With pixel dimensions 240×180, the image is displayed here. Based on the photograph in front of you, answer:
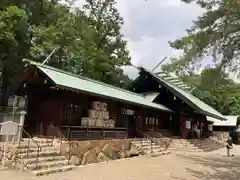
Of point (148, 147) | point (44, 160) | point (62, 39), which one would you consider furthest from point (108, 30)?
point (44, 160)

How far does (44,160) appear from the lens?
35.2 ft

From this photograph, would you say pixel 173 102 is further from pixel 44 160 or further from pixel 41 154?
pixel 44 160

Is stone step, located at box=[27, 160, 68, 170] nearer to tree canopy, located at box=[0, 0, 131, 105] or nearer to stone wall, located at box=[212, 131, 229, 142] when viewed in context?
tree canopy, located at box=[0, 0, 131, 105]

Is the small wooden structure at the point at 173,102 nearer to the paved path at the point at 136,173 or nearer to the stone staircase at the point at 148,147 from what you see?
the stone staircase at the point at 148,147

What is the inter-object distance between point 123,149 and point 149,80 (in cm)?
1321

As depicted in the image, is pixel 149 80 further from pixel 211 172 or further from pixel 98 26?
pixel 211 172

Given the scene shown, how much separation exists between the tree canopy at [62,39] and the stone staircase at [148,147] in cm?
1070

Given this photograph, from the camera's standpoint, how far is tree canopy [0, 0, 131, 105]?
21.3 metres

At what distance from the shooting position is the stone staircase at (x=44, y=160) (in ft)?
32.1

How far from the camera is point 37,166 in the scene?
995 cm

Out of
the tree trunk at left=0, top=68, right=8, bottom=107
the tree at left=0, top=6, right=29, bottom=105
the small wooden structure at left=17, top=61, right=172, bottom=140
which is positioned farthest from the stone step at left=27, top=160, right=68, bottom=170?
the tree trunk at left=0, top=68, right=8, bottom=107

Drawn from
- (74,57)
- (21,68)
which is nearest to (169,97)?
(74,57)

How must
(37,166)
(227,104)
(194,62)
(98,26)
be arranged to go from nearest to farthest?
1. (37,166)
2. (194,62)
3. (98,26)
4. (227,104)

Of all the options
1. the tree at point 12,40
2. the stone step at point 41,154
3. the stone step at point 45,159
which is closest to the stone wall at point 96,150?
the stone step at point 41,154
